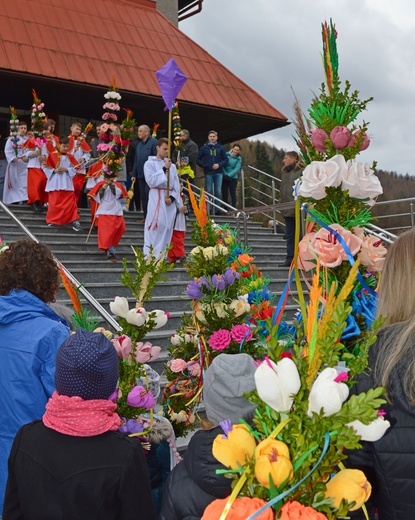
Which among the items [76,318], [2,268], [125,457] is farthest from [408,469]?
[2,268]

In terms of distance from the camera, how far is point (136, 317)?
2.83m

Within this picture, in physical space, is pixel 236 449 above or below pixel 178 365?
above

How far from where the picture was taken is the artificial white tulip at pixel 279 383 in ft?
4.14

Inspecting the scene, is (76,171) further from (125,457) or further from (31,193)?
(125,457)

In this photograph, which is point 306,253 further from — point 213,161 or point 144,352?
point 213,161

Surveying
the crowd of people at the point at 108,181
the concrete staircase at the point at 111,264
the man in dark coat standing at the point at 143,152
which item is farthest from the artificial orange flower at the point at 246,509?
the man in dark coat standing at the point at 143,152

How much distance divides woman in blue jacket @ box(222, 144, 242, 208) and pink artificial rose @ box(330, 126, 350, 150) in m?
10.5

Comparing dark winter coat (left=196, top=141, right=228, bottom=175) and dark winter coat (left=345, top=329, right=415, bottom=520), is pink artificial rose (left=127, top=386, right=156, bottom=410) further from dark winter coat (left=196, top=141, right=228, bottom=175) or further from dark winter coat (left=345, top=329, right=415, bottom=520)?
dark winter coat (left=196, top=141, right=228, bottom=175)

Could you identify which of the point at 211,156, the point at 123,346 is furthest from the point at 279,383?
the point at 211,156

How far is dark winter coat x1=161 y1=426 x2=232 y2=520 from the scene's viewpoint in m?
1.65

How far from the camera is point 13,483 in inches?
77.1

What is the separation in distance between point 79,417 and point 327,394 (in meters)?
0.96

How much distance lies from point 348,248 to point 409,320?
0.70m

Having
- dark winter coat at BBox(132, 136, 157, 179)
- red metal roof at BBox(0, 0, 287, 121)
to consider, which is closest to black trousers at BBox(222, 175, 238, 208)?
red metal roof at BBox(0, 0, 287, 121)
